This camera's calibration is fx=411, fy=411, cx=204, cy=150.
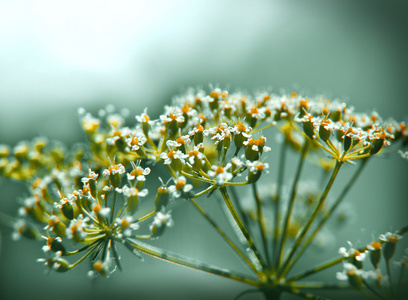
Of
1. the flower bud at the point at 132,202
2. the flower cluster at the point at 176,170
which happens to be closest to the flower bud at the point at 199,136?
the flower cluster at the point at 176,170

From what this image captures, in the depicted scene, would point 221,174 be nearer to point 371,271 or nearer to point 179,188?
point 179,188

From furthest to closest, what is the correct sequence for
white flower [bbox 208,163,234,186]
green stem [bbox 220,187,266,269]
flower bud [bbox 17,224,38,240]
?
1. flower bud [bbox 17,224,38,240]
2. green stem [bbox 220,187,266,269]
3. white flower [bbox 208,163,234,186]

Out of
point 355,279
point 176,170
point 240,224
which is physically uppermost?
point 176,170

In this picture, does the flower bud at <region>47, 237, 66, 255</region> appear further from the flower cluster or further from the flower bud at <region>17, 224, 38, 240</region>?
the flower bud at <region>17, 224, 38, 240</region>

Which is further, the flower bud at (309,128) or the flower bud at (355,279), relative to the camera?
the flower bud at (309,128)

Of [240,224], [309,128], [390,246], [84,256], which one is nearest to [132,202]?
[84,256]

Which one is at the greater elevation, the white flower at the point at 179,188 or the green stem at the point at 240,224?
the white flower at the point at 179,188

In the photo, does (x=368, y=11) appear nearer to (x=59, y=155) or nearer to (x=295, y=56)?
(x=295, y=56)

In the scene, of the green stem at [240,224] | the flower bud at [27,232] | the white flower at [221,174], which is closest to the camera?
the white flower at [221,174]

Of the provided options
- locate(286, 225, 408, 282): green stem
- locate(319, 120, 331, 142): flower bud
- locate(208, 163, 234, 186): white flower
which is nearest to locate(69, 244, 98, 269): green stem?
locate(208, 163, 234, 186): white flower

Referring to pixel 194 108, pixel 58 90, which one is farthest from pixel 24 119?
pixel 194 108

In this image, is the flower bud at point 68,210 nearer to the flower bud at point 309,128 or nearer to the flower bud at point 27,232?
the flower bud at point 27,232
